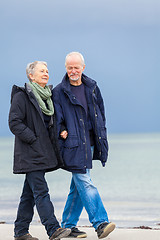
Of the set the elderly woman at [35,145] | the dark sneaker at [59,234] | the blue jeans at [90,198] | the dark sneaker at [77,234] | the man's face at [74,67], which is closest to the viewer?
the dark sneaker at [59,234]

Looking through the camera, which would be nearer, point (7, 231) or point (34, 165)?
point (34, 165)

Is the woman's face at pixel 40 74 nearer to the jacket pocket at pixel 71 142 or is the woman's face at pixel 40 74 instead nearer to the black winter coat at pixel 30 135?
the black winter coat at pixel 30 135

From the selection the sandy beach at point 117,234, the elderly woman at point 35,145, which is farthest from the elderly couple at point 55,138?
the sandy beach at point 117,234

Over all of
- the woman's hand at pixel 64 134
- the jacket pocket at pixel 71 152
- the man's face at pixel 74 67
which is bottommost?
the jacket pocket at pixel 71 152

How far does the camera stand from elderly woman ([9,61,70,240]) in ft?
14.2

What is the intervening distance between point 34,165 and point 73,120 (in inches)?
23.8

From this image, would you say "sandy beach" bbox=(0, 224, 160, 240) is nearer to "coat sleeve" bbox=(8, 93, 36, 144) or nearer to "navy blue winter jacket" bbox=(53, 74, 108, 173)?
"navy blue winter jacket" bbox=(53, 74, 108, 173)

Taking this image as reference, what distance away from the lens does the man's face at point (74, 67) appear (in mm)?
4641

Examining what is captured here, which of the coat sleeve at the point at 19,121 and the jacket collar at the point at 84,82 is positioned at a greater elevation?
the jacket collar at the point at 84,82

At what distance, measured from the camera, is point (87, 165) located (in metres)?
4.51

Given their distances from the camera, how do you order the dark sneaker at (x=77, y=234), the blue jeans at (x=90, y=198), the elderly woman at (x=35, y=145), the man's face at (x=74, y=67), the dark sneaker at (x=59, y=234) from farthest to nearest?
the dark sneaker at (x=77, y=234) < the man's face at (x=74, y=67) < the blue jeans at (x=90, y=198) < the elderly woman at (x=35, y=145) < the dark sneaker at (x=59, y=234)

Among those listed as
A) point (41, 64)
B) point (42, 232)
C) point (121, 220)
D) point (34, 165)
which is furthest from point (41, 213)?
point (121, 220)

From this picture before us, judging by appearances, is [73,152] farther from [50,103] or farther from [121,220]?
[121,220]

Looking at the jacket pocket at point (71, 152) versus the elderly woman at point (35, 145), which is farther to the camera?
the jacket pocket at point (71, 152)
